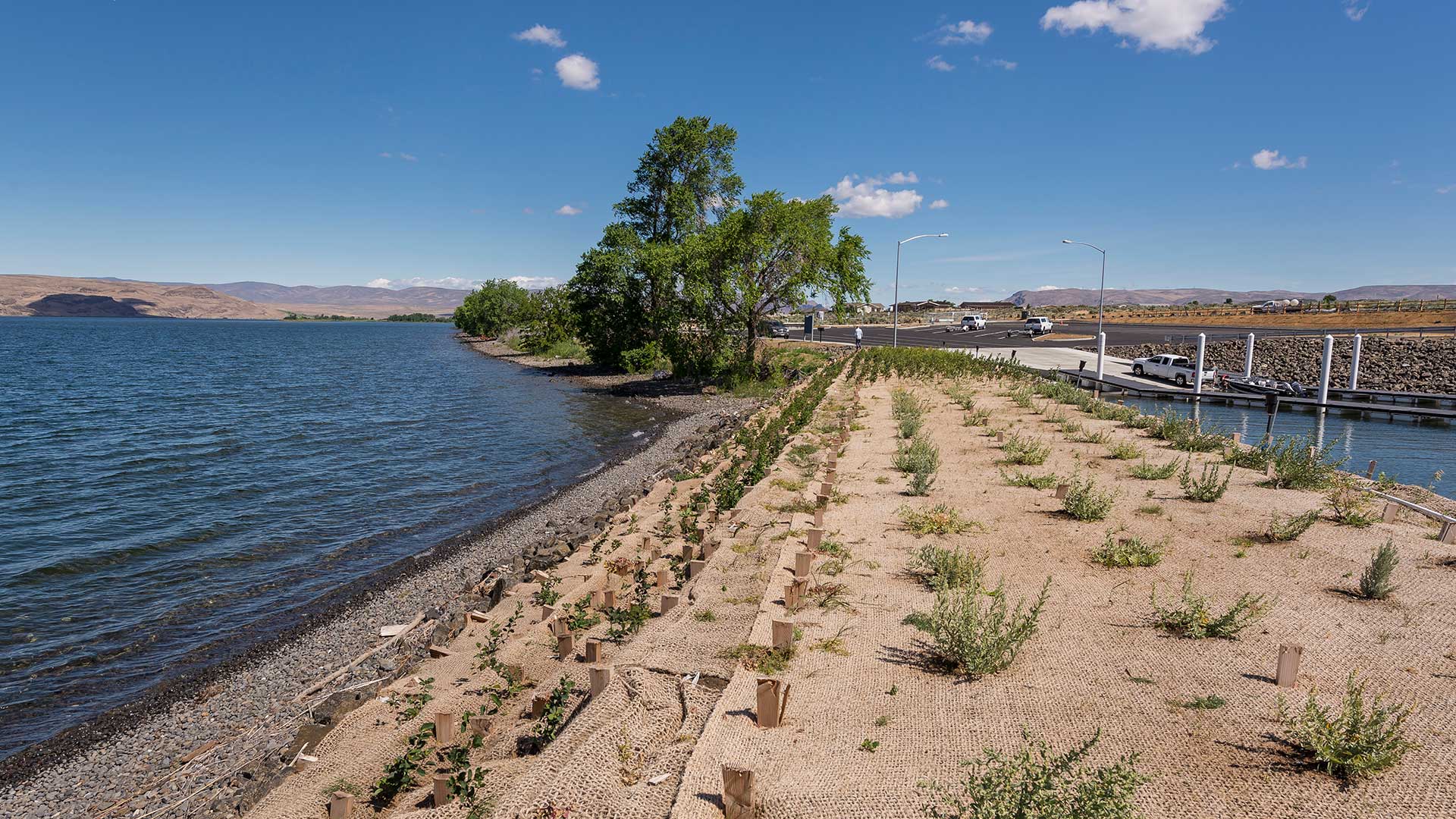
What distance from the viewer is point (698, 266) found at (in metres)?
32.3

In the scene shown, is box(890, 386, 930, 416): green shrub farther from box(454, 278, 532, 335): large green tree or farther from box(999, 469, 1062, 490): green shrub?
box(454, 278, 532, 335): large green tree

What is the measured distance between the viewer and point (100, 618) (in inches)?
424

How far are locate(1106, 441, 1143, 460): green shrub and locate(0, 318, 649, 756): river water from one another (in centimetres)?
1347

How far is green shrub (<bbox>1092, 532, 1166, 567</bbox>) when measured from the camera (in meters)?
7.57

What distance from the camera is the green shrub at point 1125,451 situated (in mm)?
12827

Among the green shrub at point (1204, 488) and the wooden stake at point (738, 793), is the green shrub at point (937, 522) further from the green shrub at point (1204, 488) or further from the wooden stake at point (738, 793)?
the wooden stake at point (738, 793)

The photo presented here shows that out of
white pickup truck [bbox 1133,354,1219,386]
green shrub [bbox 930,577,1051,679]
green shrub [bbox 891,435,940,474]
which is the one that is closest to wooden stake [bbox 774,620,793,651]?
green shrub [bbox 930,577,1051,679]

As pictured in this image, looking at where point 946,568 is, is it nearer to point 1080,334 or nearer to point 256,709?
point 256,709

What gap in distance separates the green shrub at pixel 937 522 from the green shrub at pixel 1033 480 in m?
2.06

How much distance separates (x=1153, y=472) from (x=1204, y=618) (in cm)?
648

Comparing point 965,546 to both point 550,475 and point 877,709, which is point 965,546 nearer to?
point 877,709

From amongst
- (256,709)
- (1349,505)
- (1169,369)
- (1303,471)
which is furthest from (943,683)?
(1169,369)

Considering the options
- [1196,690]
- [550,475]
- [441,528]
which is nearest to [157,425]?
[550,475]

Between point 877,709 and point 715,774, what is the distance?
1.46 meters
